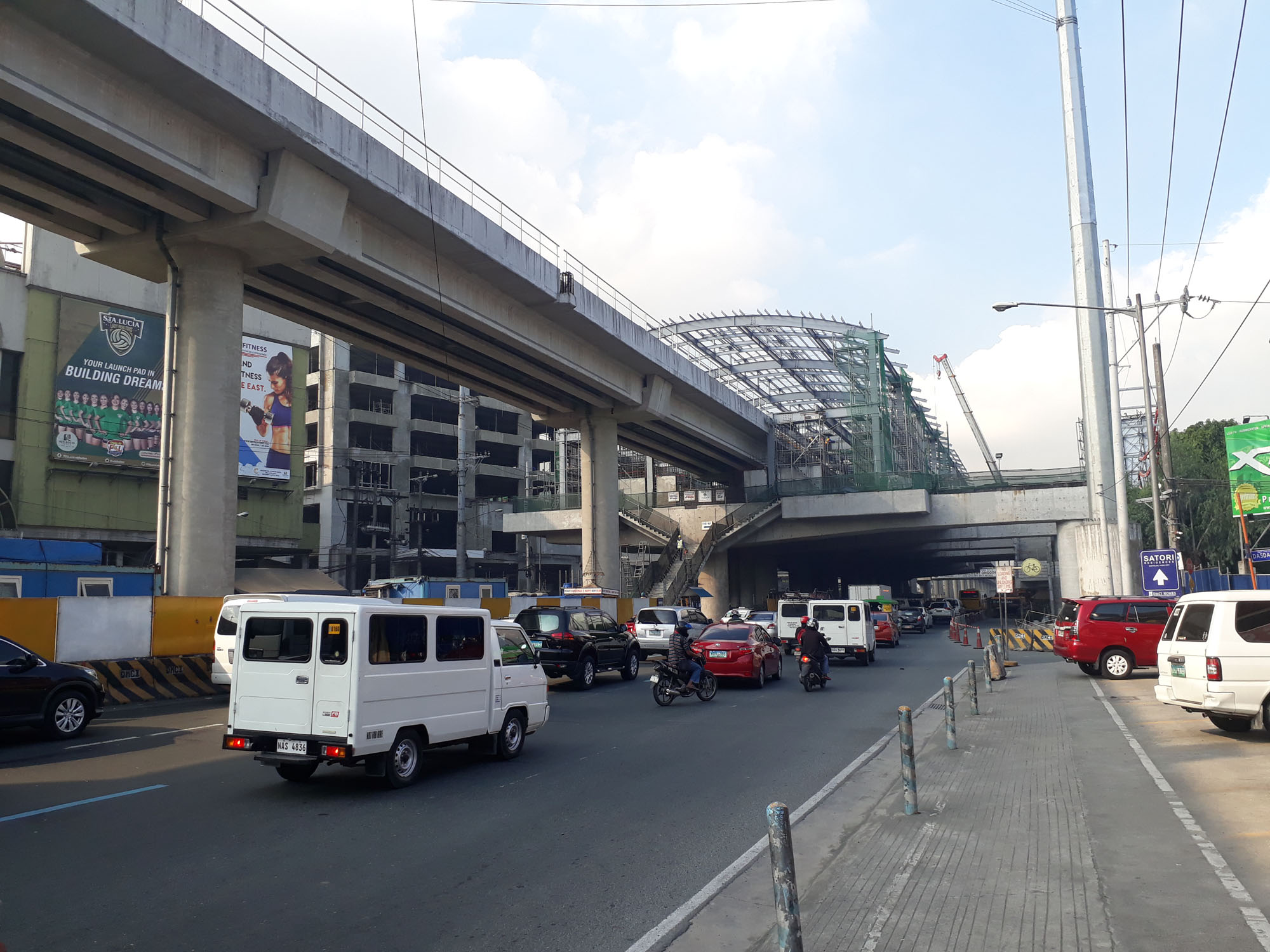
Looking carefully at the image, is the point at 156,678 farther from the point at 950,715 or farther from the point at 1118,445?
the point at 1118,445

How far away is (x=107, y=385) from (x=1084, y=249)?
141 feet

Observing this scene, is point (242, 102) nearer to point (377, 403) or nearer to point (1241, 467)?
point (1241, 467)

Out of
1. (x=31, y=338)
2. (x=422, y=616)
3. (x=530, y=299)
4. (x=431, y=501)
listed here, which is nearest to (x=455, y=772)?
(x=422, y=616)

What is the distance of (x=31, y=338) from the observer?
42375 millimetres

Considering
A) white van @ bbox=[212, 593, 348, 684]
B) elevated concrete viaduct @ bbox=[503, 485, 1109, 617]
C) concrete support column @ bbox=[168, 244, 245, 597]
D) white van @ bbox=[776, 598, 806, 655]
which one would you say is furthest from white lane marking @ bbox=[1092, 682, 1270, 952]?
elevated concrete viaduct @ bbox=[503, 485, 1109, 617]

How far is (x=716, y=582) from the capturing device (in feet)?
173

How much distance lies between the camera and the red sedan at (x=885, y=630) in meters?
37.6

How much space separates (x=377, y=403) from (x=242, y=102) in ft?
174

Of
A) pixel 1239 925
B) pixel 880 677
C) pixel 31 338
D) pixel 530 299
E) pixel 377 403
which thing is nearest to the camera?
pixel 1239 925

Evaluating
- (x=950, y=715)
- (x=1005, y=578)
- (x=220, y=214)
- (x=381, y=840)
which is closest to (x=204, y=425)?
(x=220, y=214)

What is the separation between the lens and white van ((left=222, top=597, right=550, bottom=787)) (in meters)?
9.04

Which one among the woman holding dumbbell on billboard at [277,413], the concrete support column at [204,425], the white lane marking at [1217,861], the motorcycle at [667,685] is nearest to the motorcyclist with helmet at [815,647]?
the motorcycle at [667,685]

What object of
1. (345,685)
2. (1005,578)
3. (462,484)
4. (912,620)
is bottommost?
(912,620)

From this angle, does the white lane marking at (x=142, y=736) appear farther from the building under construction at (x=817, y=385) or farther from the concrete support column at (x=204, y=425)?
the building under construction at (x=817, y=385)
